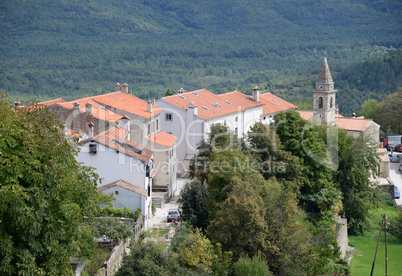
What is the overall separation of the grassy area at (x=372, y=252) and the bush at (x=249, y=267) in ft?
38.1

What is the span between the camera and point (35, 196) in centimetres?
1627

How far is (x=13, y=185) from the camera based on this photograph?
51.9 ft

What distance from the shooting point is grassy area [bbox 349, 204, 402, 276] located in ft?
123

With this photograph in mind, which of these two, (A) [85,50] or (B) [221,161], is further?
(A) [85,50]

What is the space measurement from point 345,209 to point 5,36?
99.2m

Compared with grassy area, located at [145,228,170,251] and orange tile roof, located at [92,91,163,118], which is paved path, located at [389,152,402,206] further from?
grassy area, located at [145,228,170,251]

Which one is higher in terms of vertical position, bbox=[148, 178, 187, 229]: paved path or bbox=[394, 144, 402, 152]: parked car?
bbox=[394, 144, 402, 152]: parked car

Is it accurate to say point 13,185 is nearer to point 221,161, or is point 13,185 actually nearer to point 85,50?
point 221,161

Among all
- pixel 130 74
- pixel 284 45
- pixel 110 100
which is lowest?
pixel 110 100

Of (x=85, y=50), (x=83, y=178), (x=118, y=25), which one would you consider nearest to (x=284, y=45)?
(x=118, y=25)

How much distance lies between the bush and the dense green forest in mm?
69051

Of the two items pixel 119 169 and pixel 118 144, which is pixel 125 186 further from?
pixel 118 144

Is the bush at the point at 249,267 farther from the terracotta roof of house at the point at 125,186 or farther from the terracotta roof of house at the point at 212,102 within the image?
the terracotta roof of house at the point at 212,102

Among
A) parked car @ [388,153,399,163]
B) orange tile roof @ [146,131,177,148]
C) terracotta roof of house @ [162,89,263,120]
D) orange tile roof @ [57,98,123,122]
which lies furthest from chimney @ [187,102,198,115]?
parked car @ [388,153,399,163]
